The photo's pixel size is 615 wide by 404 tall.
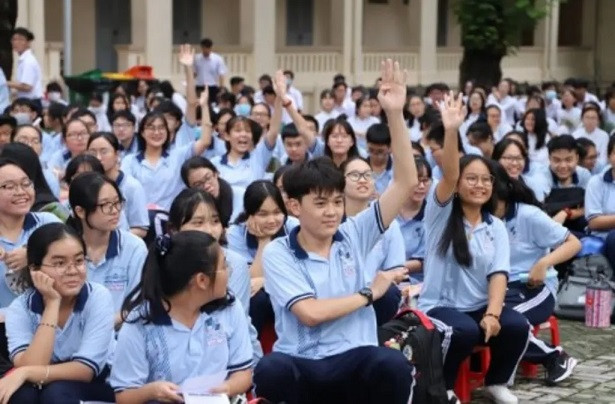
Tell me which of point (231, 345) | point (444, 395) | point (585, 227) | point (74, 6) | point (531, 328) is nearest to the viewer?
point (231, 345)

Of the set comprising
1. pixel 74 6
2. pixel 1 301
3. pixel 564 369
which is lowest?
pixel 564 369

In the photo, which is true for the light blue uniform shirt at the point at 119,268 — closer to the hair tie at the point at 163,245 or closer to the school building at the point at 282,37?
the hair tie at the point at 163,245

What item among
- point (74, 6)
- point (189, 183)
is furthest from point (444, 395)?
point (74, 6)

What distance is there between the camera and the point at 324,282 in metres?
5.91

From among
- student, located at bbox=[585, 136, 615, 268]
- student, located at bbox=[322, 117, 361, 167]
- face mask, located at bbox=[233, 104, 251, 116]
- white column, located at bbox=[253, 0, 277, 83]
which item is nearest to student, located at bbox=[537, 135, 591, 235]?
student, located at bbox=[585, 136, 615, 268]

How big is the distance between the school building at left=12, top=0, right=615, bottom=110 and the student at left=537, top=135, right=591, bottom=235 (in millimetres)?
13337

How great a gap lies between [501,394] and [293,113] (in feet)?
11.8

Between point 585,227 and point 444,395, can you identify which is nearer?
point 444,395

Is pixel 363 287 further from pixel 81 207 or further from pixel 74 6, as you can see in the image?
pixel 74 6

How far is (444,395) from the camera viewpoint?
6.39m

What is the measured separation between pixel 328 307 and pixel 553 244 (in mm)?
2620

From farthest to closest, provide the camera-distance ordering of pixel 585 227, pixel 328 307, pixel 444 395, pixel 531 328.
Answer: pixel 585 227, pixel 531 328, pixel 444 395, pixel 328 307

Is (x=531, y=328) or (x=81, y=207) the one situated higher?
(x=81, y=207)

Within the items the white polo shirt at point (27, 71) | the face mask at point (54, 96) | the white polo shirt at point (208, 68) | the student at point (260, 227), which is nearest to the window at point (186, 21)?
the white polo shirt at point (208, 68)
